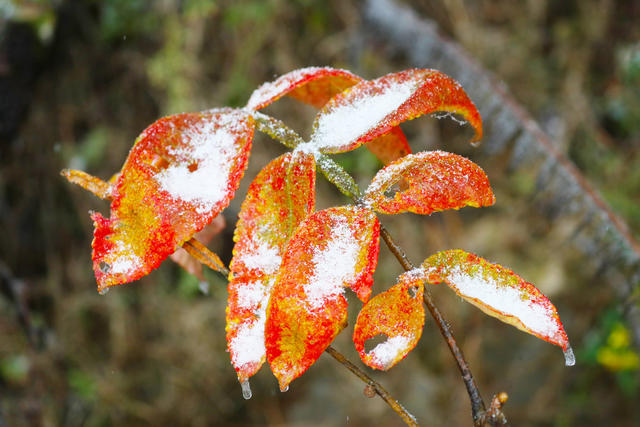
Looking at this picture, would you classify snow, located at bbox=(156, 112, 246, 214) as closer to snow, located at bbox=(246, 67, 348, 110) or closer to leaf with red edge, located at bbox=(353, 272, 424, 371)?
snow, located at bbox=(246, 67, 348, 110)

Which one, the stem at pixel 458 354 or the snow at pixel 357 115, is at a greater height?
the snow at pixel 357 115

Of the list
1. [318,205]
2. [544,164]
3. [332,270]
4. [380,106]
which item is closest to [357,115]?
[380,106]

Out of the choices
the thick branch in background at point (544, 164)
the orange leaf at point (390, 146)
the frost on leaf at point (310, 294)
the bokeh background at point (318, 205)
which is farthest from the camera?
the bokeh background at point (318, 205)

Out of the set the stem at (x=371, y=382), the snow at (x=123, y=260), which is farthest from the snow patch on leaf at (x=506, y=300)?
the snow at (x=123, y=260)

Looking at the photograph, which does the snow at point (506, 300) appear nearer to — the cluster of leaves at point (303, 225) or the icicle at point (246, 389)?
the cluster of leaves at point (303, 225)

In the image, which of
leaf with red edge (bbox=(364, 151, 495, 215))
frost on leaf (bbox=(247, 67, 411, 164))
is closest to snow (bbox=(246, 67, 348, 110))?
frost on leaf (bbox=(247, 67, 411, 164))

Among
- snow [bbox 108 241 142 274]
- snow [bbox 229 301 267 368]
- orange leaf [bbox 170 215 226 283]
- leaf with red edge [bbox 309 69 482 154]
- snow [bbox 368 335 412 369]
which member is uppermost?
leaf with red edge [bbox 309 69 482 154]

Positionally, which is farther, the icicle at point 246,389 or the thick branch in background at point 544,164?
the thick branch in background at point 544,164
